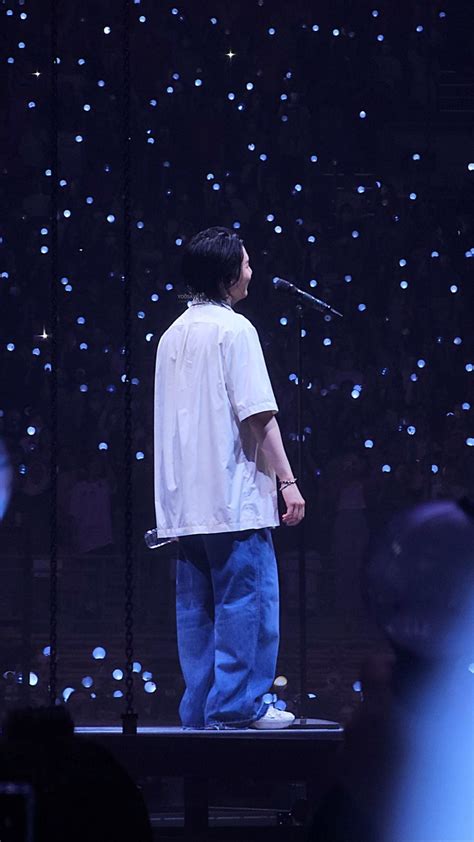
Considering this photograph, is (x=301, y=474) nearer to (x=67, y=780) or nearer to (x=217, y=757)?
(x=217, y=757)

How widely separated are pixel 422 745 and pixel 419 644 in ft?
0.67

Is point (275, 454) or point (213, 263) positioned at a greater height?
point (213, 263)

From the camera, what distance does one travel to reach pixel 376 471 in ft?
26.3

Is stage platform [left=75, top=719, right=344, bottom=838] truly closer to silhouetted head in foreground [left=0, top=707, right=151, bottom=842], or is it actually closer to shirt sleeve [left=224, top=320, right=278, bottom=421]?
shirt sleeve [left=224, top=320, right=278, bottom=421]

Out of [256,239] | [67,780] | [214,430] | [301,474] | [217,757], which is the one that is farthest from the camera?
[256,239]

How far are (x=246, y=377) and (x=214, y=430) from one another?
0.48 ft

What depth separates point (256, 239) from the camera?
9.12 m

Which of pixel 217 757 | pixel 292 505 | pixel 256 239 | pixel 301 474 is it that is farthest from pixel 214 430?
pixel 256 239

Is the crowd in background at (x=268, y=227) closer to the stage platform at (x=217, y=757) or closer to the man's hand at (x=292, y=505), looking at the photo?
the man's hand at (x=292, y=505)

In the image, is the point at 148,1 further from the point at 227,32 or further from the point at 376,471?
the point at 376,471

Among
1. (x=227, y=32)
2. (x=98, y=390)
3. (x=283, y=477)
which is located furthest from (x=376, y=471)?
(x=283, y=477)

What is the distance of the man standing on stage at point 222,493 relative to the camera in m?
2.76

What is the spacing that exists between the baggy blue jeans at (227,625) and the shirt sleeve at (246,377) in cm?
28

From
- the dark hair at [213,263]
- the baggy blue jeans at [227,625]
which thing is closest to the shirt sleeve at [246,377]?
the dark hair at [213,263]
